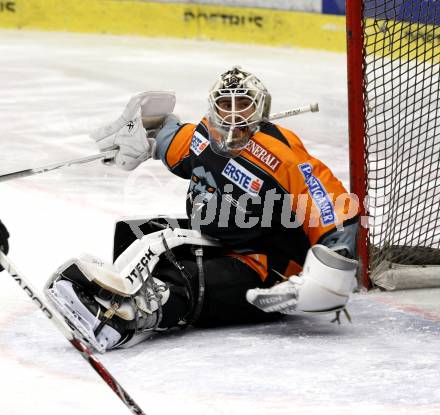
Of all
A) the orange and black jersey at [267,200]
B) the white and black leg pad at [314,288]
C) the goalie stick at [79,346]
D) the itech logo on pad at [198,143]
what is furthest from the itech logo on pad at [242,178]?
the goalie stick at [79,346]

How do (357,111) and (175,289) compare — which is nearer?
(175,289)

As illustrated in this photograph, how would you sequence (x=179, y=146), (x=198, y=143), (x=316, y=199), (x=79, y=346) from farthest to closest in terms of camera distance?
(x=179, y=146) → (x=198, y=143) → (x=316, y=199) → (x=79, y=346)

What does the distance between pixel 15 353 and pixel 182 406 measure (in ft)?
2.02

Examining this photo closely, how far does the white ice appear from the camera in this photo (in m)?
2.79

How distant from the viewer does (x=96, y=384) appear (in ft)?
9.39

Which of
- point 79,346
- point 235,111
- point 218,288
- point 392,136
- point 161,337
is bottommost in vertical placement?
point 161,337

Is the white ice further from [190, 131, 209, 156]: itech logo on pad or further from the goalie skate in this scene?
[190, 131, 209, 156]: itech logo on pad

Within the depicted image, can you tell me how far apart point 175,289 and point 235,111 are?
1.71 ft

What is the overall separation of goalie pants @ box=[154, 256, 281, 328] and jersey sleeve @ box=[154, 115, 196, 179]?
1.15ft

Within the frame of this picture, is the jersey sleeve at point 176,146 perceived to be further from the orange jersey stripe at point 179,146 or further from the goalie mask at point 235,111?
the goalie mask at point 235,111

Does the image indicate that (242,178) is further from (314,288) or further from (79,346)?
(79,346)

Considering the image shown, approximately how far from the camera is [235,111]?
131 inches

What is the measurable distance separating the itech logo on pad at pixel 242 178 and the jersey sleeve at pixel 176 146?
0.25 m

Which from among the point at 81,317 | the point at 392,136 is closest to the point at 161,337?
the point at 81,317
